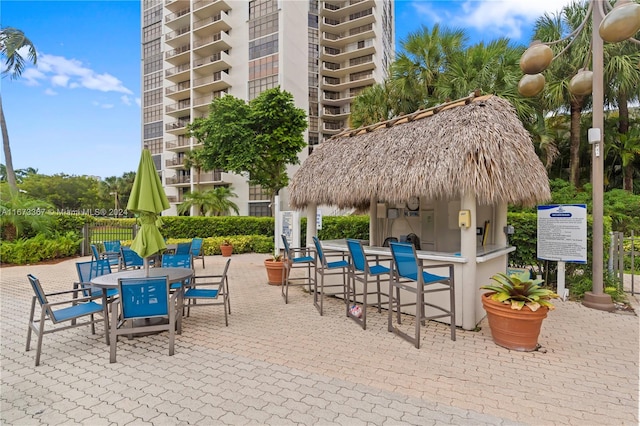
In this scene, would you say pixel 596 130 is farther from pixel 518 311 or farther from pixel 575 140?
pixel 575 140

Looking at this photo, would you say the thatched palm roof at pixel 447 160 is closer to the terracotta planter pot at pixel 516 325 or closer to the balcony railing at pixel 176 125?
the terracotta planter pot at pixel 516 325

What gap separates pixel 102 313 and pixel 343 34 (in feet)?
130

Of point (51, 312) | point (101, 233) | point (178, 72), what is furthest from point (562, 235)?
point (178, 72)

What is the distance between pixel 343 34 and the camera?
3691 centimetres

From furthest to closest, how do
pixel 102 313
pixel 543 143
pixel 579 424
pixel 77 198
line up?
pixel 77 198, pixel 543 143, pixel 102 313, pixel 579 424

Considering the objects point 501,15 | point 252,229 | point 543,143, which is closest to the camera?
point 501,15

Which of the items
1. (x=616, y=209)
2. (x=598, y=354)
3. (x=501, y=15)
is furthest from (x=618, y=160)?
(x=598, y=354)

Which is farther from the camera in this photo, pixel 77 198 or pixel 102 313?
pixel 77 198

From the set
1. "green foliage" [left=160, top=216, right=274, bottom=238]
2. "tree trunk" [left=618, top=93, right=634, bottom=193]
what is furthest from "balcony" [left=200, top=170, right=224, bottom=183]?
"tree trunk" [left=618, top=93, right=634, bottom=193]

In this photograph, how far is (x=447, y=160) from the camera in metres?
4.91

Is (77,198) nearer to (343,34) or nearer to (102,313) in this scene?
(343,34)

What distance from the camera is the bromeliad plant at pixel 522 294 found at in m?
4.02

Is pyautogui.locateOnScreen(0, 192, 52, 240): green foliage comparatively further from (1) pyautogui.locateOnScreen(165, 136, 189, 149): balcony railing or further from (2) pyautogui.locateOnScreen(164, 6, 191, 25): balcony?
(2) pyautogui.locateOnScreen(164, 6, 191, 25): balcony

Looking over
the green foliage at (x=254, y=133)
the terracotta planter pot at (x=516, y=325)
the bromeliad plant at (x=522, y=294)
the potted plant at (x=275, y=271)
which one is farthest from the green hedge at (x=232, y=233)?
the potted plant at (x=275, y=271)
